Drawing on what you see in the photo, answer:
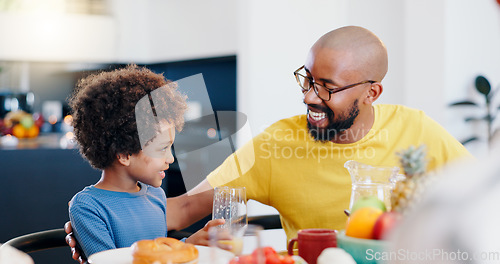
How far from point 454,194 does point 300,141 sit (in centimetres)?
141

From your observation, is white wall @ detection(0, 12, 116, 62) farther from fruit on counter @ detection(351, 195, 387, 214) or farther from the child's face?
fruit on counter @ detection(351, 195, 387, 214)

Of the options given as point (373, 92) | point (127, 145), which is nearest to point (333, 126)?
point (373, 92)

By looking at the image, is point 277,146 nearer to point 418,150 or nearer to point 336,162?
point 336,162

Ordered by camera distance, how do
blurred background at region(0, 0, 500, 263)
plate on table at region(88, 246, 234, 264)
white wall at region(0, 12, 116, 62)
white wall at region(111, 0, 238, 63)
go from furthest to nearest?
white wall at region(0, 12, 116, 62) < white wall at region(111, 0, 238, 63) < blurred background at region(0, 0, 500, 263) < plate on table at region(88, 246, 234, 264)

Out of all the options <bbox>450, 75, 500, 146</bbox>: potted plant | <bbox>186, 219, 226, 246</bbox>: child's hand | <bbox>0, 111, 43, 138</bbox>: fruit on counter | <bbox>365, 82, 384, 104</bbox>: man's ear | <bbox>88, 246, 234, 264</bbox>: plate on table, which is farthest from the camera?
<bbox>0, 111, 43, 138</bbox>: fruit on counter

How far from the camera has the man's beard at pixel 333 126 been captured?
6.06 feet

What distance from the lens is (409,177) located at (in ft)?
3.42

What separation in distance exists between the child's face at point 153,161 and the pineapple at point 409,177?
750 mm

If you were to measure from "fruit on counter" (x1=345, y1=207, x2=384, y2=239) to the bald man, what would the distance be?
78 centimetres

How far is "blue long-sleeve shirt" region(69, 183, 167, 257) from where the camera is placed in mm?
1434

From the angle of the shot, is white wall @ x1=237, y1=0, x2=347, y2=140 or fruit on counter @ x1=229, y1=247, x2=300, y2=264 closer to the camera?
fruit on counter @ x1=229, y1=247, x2=300, y2=264

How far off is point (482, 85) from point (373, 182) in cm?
284

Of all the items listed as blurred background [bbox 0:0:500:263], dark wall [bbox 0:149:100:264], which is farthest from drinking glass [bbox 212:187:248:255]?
dark wall [bbox 0:149:100:264]

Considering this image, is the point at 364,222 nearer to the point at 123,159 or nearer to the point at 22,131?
the point at 123,159
